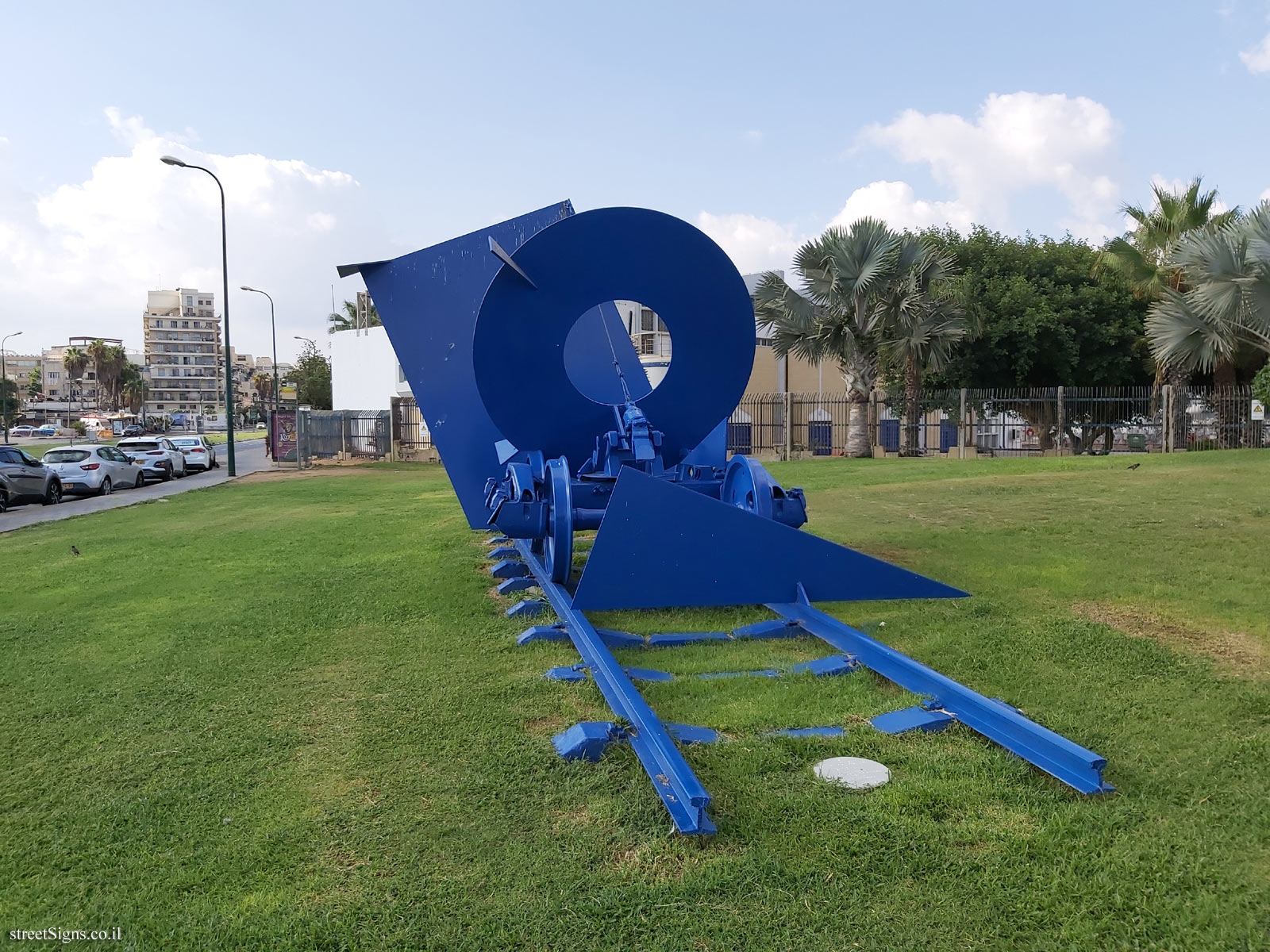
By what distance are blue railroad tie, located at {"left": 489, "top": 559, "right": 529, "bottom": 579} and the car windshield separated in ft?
57.7

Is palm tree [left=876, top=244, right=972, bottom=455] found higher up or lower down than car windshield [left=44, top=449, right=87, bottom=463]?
higher up

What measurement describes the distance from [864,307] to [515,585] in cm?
1898

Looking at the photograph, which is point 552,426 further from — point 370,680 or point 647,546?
point 370,680

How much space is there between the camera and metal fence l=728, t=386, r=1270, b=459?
24.0 metres

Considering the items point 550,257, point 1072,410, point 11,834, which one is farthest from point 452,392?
point 1072,410

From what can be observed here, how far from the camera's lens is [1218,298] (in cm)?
1681

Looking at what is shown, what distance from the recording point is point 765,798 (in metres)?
3.41

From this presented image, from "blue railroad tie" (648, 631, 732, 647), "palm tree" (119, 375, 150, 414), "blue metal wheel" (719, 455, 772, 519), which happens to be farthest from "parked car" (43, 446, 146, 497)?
"palm tree" (119, 375, 150, 414)

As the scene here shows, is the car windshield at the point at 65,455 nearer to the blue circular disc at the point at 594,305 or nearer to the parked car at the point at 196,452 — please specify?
the parked car at the point at 196,452

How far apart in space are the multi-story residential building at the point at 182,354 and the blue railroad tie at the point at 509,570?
15130 cm

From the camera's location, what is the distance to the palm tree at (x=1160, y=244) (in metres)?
23.6

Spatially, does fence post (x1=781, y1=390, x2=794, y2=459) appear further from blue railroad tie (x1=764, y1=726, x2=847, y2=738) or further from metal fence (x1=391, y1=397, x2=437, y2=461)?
blue railroad tie (x1=764, y1=726, x2=847, y2=738)

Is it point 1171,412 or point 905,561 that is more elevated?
point 1171,412

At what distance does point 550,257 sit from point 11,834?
4.92 meters
